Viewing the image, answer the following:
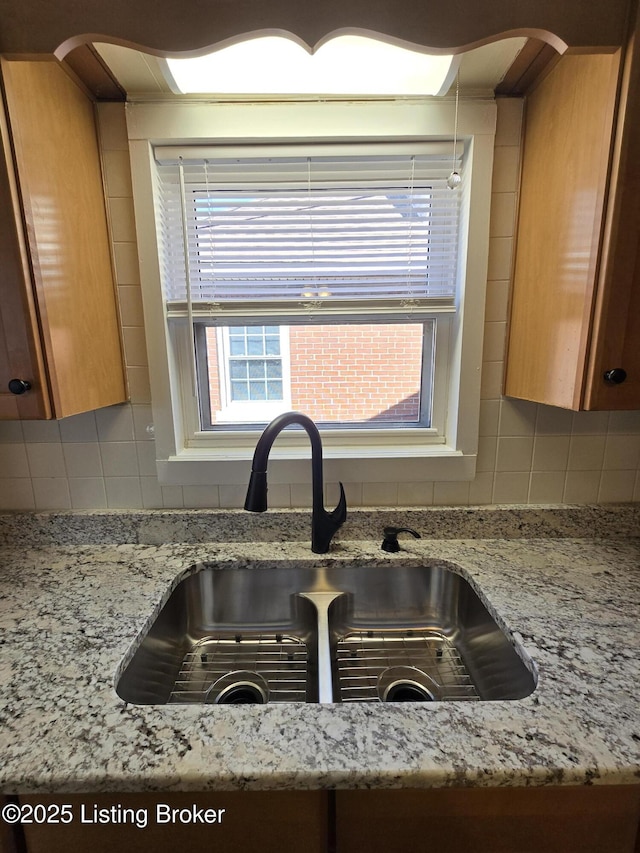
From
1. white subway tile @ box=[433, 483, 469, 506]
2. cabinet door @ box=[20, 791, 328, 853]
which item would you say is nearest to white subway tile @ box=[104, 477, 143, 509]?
cabinet door @ box=[20, 791, 328, 853]

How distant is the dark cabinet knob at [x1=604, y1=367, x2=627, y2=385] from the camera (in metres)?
0.73

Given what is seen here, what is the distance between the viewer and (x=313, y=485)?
959 mm

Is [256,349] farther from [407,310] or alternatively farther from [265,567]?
[265,567]

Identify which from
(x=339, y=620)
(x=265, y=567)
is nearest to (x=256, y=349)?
(x=265, y=567)

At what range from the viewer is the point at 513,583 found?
892 millimetres

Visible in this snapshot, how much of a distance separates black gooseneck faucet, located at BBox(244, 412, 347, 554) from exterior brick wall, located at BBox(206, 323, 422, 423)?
244 mm

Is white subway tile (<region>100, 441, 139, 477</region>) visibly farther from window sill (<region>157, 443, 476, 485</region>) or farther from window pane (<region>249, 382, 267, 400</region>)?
Answer: window pane (<region>249, 382, 267, 400</region>)

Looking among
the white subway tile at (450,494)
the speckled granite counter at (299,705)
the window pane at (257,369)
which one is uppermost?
the window pane at (257,369)

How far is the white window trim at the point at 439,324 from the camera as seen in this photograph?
3.06 ft

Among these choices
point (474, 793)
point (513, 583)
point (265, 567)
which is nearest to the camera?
point (474, 793)

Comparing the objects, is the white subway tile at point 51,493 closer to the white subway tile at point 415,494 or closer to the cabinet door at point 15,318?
the cabinet door at point 15,318

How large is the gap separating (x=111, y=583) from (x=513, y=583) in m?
0.98

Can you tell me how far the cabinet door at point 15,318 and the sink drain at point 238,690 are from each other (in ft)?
2.36

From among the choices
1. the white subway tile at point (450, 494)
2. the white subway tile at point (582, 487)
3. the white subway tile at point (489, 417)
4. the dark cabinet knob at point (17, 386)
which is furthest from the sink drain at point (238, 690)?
the white subway tile at point (582, 487)
